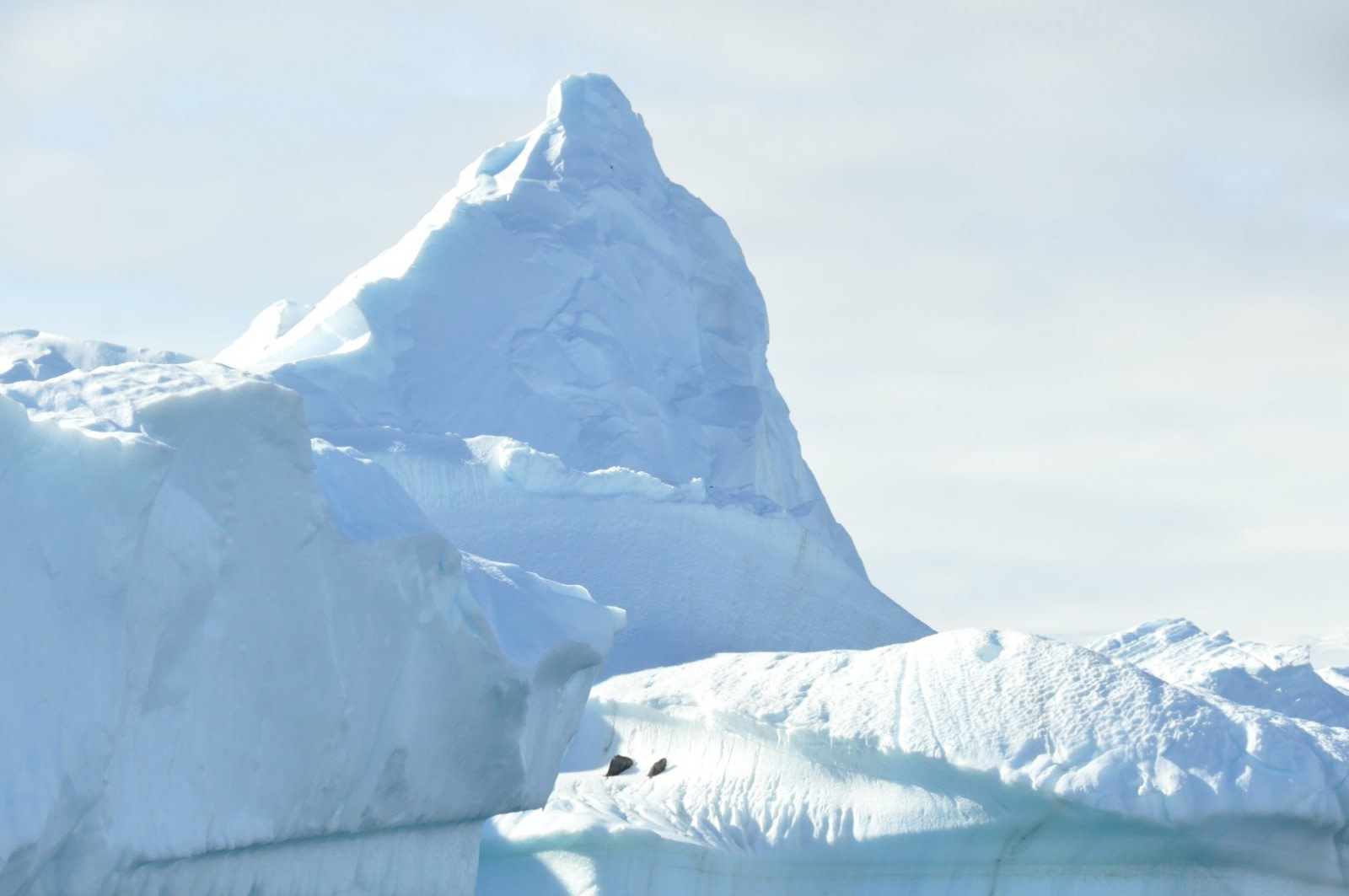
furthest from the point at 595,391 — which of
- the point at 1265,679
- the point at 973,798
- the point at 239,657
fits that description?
the point at 239,657

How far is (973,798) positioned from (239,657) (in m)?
4.06

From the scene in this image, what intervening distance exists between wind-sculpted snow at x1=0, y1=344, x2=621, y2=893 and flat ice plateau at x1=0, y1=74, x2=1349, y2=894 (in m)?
0.02

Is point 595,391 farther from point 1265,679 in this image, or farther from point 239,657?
point 239,657

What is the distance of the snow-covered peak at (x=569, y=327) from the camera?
1395cm

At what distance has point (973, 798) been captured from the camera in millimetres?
8766

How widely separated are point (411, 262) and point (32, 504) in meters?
9.16

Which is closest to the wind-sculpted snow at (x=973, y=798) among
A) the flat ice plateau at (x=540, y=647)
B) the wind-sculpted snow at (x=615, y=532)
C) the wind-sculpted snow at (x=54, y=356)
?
Result: the flat ice plateau at (x=540, y=647)

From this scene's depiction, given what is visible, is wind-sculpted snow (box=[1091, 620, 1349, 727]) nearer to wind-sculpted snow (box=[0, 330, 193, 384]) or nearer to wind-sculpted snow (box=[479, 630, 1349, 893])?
wind-sculpted snow (box=[479, 630, 1349, 893])

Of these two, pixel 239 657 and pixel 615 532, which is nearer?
pixel 239 657

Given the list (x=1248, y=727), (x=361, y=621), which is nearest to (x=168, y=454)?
(x=361, y=621)

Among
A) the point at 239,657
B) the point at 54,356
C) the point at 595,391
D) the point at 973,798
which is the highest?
the point at 595,391

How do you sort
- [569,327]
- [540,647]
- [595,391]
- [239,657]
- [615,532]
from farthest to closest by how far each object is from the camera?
[569,327] < [595,391] < [615,532] < [540,647] < [239,657]

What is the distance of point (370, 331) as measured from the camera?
13750 millimetres

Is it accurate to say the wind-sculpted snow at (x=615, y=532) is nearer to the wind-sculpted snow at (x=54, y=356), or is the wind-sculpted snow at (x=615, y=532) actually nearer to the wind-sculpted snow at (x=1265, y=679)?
the wind-sculpted snow at (x=1265, y=679)
